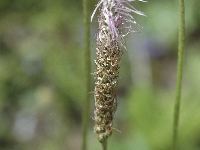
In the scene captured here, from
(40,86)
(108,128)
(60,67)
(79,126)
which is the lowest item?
(79,126)

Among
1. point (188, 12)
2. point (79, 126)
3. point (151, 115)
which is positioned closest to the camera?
point (151, 115)

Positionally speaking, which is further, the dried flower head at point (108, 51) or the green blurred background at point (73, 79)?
the green blurred background at point (73, 79)

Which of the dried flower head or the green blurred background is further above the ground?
the dried flower head

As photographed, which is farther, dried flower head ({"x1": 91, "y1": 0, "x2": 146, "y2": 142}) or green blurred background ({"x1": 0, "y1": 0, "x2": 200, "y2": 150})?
green blurred background ({"x1": 0, "y1": 0, "x2": 200, "y2": 150})

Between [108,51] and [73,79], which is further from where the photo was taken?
[73,79]

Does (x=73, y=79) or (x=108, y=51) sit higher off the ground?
(x=108, y=51)

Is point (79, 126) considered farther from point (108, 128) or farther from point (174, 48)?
point (108, 128)

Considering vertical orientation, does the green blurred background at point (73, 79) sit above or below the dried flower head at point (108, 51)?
below

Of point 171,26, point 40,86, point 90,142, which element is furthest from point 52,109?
point 171,26
